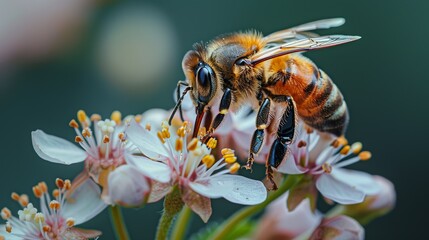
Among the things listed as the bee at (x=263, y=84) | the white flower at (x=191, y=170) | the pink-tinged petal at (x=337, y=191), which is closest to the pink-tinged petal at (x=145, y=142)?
the white flower at (x=191, y=170)

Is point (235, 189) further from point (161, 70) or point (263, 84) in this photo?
point (161, 70)

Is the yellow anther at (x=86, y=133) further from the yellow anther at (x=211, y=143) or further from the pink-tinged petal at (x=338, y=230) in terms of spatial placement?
the pink-tinged petal at (x=338, y=230)

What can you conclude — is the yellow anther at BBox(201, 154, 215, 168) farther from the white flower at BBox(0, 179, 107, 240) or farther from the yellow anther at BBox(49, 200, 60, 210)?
the yellow anther at BBox(49, 200, 60, 210)

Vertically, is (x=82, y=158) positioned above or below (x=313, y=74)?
below

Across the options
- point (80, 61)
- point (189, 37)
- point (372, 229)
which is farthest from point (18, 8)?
point (372, 229)

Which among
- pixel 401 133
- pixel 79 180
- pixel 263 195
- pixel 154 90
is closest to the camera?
pixel 263 195

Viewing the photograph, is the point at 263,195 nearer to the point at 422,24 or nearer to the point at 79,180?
the point at 79,180

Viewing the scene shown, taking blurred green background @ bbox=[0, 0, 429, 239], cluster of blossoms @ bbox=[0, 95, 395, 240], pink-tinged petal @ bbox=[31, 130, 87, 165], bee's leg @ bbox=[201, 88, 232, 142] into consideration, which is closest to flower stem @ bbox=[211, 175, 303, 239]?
cluster of blossoms @ bbox=[0, 95, 395, 240]

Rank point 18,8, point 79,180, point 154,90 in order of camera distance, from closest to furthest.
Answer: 1. point 79,180
2. point 18,8
3. point 154,90

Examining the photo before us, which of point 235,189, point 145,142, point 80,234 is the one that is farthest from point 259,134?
point 80,234
